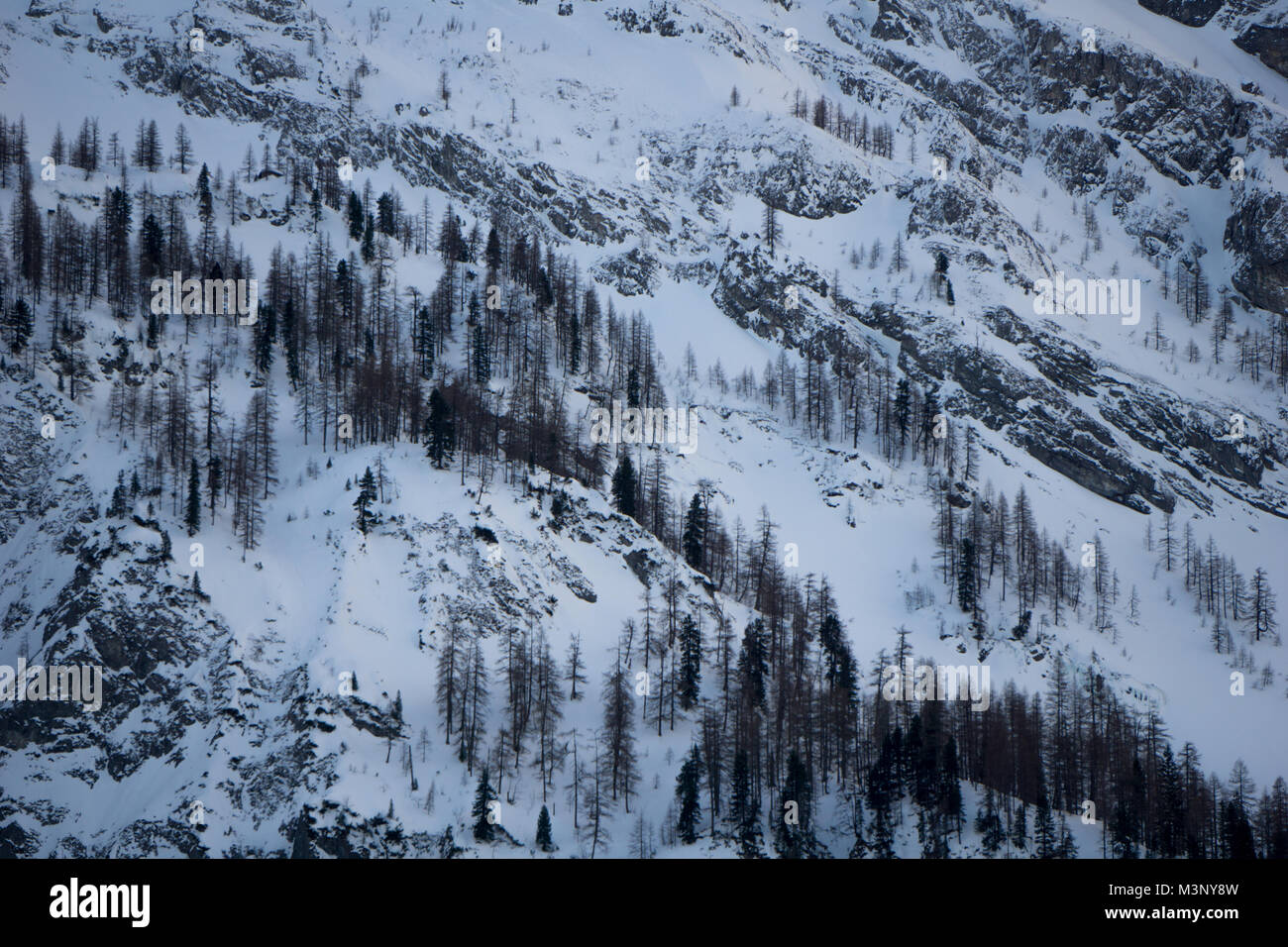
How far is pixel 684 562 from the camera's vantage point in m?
101

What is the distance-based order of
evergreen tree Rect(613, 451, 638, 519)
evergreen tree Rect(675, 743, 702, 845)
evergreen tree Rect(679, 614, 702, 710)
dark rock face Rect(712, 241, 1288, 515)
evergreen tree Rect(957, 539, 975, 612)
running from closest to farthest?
evergreen tree Rect(675, 743, 702, 845), evergreen tree Rect(679, 614, 702, 710), evergreen tree Rect(613, 451, 638, 519), evergreen tree Rect(957, 539, 975, 612), dark rock face Rect(712, 241, 1288, 515)

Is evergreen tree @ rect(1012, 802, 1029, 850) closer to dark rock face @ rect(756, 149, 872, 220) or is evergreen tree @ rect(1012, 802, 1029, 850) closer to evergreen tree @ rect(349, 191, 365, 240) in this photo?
evergreen tree @ rect(349, 191, 365, 240)

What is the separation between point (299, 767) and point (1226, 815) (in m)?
60.9

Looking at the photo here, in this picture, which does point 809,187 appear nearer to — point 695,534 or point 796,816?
point 695,534

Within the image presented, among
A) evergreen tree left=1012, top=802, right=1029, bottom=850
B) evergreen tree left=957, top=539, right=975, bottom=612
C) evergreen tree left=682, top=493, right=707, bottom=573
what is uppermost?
evergreen tree left=682, top=493, right=707, bottom=573

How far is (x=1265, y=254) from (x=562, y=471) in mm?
146453

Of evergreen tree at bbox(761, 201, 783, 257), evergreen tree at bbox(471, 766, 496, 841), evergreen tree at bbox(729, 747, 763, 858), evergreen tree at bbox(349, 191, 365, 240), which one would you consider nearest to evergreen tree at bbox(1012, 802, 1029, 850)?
evergreen tree at bbox(729, 747, 763, 858)

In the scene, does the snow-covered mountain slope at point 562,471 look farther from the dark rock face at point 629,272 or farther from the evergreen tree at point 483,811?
the evergreen tree at point 483,811

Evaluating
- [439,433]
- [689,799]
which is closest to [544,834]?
[689,799]

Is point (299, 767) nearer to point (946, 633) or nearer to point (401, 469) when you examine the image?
point (401, 469)

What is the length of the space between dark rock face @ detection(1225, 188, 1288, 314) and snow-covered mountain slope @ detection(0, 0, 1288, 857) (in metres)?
0.81

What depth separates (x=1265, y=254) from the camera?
19138 cm

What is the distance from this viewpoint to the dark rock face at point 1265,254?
18762 centimetres

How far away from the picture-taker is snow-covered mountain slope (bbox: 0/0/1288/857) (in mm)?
75812
